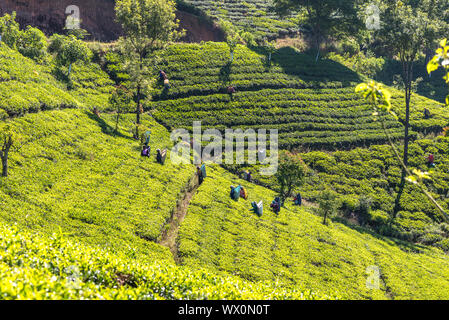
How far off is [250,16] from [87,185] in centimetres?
7359

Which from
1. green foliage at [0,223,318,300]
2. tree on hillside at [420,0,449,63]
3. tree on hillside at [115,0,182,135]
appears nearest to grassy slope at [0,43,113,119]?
tree on hillside at [115,0,182,135]

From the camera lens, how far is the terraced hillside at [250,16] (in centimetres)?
8338

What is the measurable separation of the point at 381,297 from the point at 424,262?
10.5m

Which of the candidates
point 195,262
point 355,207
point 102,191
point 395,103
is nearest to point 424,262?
point 355,207

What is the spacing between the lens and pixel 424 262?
3391cm

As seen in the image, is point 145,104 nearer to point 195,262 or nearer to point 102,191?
point 102,191

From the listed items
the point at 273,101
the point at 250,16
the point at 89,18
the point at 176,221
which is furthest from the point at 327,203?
the point at 250,16

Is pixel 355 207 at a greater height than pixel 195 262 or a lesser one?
lesser

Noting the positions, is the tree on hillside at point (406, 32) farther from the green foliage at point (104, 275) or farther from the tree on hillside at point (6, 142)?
the tree on hillside at point (6, 142)

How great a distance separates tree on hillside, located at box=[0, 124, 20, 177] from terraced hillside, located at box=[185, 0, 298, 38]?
206ft

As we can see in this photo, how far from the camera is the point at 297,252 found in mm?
28484

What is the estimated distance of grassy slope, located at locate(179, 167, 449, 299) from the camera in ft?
81.7

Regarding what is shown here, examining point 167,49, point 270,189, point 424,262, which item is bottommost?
point 424,262

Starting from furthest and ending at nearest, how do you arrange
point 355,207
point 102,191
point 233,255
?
point 355,207 → point 102,191 → point 233,255
